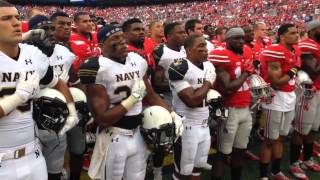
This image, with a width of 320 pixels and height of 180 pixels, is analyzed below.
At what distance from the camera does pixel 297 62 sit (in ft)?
16.1

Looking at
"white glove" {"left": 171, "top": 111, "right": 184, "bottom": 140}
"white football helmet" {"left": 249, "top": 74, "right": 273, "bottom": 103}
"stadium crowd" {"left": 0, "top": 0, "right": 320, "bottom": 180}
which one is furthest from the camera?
"white football helmet" {"left": 249, "top": 74, "right": 273, "bottom": 103}

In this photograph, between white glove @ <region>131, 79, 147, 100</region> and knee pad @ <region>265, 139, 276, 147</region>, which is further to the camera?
knee pad @ <region>265, 139, 276, 147</region>

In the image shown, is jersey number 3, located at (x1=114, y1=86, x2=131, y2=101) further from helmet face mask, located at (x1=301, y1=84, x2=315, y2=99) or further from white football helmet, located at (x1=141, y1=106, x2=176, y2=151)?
helmet face mask, located at (x1=301, y1=84, x2=315, y2=99)

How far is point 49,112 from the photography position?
9.32ft

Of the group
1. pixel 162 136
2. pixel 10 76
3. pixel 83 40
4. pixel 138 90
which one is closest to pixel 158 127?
pixel 162 136

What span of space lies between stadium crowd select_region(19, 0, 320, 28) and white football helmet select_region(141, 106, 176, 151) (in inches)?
→ 716

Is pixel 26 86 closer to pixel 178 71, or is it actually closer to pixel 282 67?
pixel 178 71

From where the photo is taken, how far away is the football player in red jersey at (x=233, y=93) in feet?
14.2

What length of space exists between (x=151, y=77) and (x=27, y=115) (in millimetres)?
2411

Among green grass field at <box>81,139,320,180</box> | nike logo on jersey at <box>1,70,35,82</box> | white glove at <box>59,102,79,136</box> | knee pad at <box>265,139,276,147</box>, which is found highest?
nike logo on jersey at <box>1,70,35,82</box>

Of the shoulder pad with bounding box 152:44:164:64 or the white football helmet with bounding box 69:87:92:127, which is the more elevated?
the shoulder pad with bounding box 152:44:164:64

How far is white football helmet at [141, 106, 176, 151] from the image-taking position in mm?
3158

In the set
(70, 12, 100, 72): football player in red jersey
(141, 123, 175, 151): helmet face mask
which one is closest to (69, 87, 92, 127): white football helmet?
(141, 123, 175, 151): helmet face mask

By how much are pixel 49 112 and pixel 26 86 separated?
43 centimetres
